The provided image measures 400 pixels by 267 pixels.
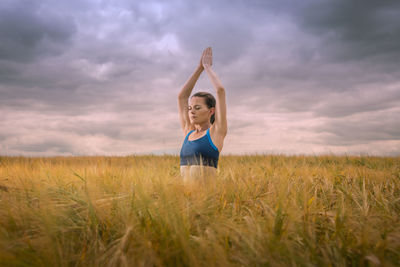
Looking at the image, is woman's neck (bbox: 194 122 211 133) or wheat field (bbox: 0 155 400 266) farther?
woman's neck (bbox: 194 122 211 133)

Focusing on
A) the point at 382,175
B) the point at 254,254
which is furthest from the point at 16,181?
the point at 382,175

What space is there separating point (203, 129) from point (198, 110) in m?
0.27

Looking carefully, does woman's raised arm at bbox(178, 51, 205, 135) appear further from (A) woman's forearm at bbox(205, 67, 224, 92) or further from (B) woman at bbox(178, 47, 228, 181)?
(A) woman's forearm at bbox(205, 67, 224, 92)

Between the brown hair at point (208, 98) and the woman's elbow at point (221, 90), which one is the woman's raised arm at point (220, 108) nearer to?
the woman's elbow at point (221, 90)

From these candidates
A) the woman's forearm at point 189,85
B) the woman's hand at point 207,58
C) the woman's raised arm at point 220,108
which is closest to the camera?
the woman's raised arm at point 220,108

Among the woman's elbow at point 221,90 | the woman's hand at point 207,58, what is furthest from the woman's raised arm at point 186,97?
the woman's elbow at point 221,90

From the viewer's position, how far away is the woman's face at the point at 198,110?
11.2 feet

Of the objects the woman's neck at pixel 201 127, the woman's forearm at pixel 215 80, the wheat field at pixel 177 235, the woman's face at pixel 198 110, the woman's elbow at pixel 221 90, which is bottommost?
the wheat field at pixel 177 235

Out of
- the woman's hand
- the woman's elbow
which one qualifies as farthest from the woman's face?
the woman's hand

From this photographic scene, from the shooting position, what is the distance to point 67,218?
5.90 feet

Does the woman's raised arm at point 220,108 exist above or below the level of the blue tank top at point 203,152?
above

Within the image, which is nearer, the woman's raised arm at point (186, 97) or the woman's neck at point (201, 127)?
the woman's neck at point (201, 127)

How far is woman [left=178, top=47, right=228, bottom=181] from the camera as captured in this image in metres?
3.15

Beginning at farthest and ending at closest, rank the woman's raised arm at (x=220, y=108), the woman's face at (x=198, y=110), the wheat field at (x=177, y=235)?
the woman's face at (x=198, y=110) → the woman's raised arm at (x=220, y=108) → the wheat field at (x=177, y=235)
